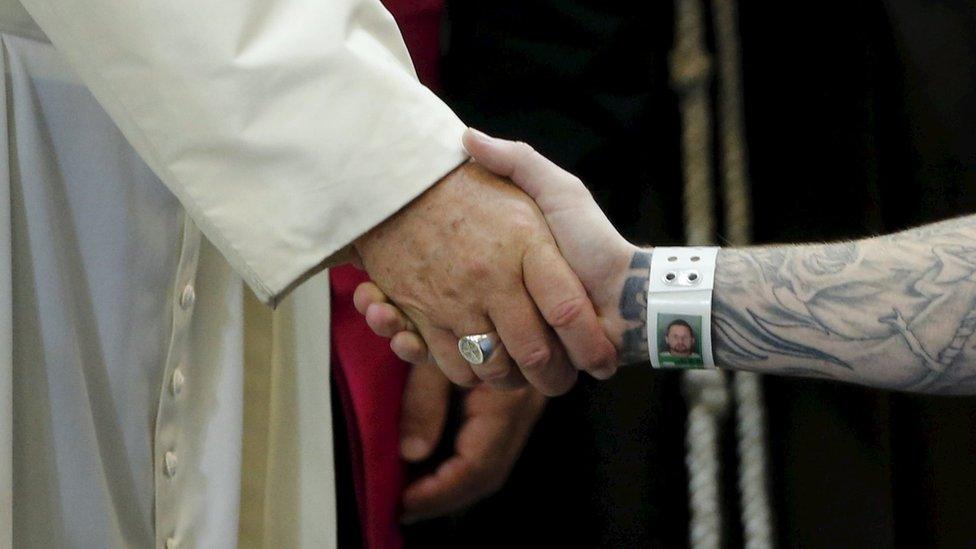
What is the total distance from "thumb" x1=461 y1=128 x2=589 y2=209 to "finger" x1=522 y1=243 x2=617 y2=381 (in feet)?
0.15

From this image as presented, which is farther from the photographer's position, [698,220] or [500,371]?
[698,220]

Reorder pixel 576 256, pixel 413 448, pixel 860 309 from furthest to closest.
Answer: pixel 413 448, pixel 576 256, pixel 860 309

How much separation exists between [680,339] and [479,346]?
0.15 meters

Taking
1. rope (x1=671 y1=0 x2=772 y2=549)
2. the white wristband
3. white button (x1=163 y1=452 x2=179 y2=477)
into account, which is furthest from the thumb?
white button (x1=163 y1=452 x2=179 y2=477)

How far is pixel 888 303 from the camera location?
30.3 inches

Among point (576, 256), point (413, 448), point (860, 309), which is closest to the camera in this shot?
point (860, 309)

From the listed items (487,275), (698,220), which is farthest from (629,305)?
(698,220)

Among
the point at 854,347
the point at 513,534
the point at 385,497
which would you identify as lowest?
the point at 513,534

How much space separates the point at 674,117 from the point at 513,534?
44 cm

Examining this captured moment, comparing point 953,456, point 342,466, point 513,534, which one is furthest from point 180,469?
point 953,456

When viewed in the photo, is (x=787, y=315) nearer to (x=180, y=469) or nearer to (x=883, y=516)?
(x=883, y=516)

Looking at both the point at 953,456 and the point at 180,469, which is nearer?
the point at 180,469

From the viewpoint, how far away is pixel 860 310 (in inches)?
30.6

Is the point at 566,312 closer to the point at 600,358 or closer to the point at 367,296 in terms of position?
the point at 600,358
